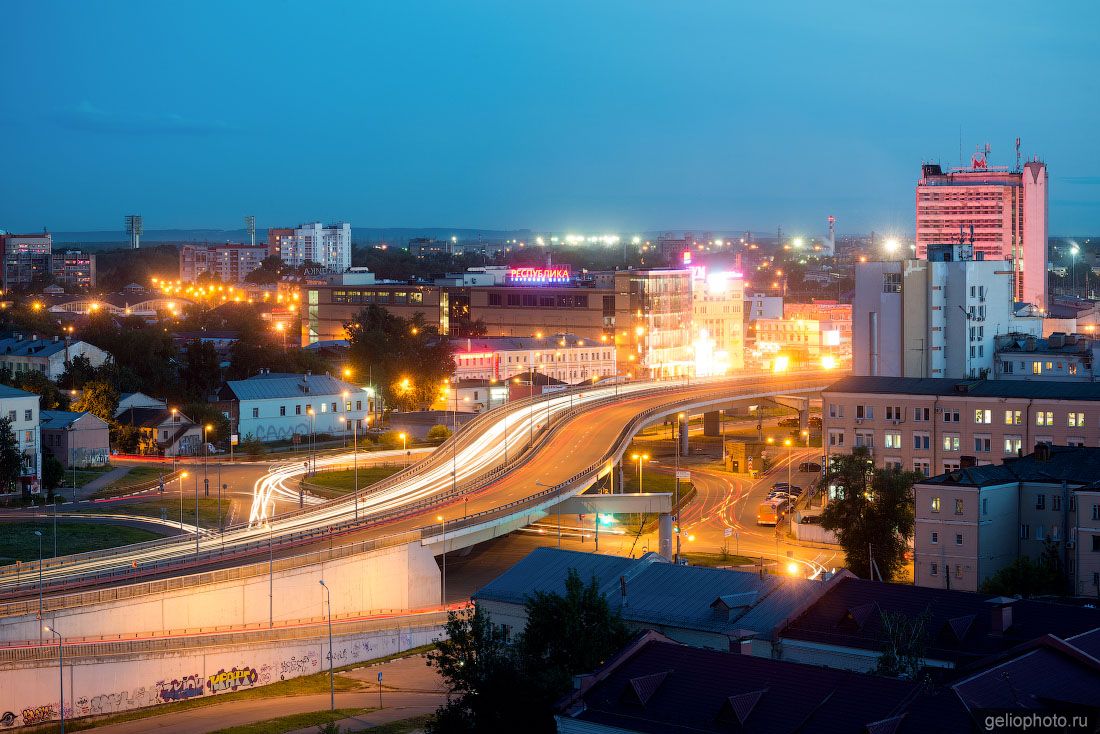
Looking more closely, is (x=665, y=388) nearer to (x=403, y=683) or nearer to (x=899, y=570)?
(x=899, y=570)

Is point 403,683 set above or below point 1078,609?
below

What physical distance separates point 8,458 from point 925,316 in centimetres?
5283

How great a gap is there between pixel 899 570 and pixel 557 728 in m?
32.3

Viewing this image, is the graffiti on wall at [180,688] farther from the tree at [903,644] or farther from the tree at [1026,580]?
the tree at [1026,580]

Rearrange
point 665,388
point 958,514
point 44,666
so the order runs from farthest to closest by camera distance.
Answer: point 665,388
point 958,514
point 44,666

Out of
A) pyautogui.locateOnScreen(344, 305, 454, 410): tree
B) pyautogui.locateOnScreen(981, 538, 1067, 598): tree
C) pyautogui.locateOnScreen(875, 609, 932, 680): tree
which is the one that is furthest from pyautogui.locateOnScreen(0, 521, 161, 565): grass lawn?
pyautogui.locateOnScreen(344, 305, 454, 410): tree

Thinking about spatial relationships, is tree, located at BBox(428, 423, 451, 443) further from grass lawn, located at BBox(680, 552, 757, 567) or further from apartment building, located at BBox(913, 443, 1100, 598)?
apartment building, located at BBox(913, 443, 1100, 598)

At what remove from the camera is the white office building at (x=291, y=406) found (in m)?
98.5

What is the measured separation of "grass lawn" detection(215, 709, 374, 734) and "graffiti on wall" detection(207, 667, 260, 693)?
12.5 feet

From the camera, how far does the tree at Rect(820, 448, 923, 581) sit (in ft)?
205

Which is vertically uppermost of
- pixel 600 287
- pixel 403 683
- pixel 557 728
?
pixel 600 287

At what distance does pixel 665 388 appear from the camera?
108 metres

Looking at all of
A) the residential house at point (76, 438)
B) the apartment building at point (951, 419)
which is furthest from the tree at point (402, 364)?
the apartment building at point (951, 419)

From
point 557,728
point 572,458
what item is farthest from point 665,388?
point 557,728
